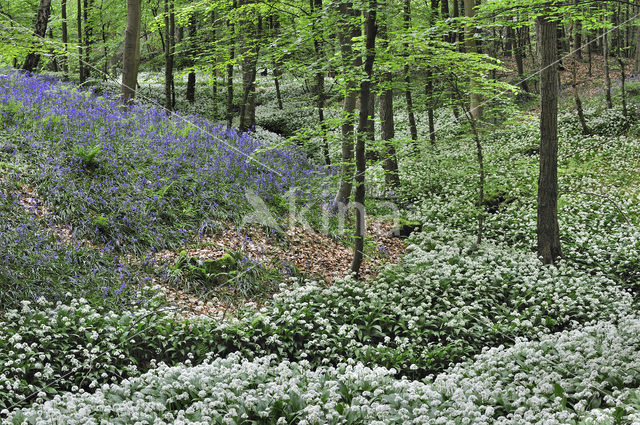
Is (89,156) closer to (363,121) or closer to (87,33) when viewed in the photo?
(363,121)

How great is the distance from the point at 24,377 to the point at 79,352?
1.90 feet

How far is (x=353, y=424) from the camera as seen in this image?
419cm

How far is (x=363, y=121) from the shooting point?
787 cm

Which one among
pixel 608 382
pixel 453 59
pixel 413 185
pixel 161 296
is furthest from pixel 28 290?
pixel 413 185

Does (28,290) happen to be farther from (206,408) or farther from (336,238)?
(336,238)

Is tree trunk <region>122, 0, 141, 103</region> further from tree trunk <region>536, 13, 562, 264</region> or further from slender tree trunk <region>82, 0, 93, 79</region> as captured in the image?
slender tree trunk <region>82, 0, 93, 79</region>

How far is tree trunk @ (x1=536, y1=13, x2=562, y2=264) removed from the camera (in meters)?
8.75

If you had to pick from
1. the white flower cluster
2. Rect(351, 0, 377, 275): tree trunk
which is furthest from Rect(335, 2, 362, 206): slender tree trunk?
the white flower cluster

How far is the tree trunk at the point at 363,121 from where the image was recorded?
24.9ft

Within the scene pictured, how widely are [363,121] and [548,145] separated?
390cm

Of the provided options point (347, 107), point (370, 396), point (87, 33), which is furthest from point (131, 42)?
point (87, 33)

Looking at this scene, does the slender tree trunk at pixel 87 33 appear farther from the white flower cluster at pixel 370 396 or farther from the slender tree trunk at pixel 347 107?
the white flower cluster at pixel 370 396

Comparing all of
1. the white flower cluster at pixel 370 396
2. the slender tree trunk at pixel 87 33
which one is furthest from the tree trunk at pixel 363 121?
the slender tree trunk at pixel 87 33

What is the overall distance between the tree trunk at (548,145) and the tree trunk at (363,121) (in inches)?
138
